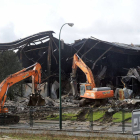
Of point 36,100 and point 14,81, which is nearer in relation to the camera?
point 14,81

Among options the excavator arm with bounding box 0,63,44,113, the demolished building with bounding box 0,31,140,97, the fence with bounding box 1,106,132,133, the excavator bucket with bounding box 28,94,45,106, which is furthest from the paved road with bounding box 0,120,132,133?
the demolished building with bounding box 0,31,140,97

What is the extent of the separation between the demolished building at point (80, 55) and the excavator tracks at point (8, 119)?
69.5ft

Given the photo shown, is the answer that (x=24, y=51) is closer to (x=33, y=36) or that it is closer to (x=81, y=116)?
(x=33, y=36)

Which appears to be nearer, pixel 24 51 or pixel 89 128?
pixel 89 128

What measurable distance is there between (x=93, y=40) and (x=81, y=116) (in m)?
21.6

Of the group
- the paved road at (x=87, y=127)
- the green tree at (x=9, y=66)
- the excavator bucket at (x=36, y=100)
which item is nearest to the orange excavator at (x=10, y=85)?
the excavator bucket at (x=36, y=100)

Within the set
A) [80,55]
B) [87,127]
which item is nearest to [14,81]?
[87,127]

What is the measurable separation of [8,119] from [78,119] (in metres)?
5.60

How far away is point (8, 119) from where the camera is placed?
59.0 feet

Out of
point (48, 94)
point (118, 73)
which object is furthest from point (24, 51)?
point (118, 73)

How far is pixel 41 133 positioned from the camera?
49.3 feet

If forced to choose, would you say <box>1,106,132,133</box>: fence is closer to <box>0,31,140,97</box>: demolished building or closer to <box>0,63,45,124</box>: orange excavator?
<box>0,63,45,124</box>: orange excavator

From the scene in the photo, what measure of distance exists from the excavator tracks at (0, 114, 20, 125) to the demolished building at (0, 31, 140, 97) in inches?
833

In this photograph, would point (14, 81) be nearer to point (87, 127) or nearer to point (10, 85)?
point (10, 85)
